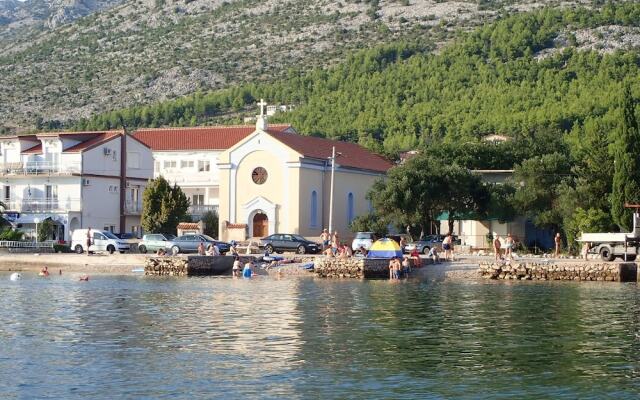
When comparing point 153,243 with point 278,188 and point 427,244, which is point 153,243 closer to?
point 278,188

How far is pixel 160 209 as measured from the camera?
3211 inches

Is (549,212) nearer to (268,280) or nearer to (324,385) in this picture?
(268,280)

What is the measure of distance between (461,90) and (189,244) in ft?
257

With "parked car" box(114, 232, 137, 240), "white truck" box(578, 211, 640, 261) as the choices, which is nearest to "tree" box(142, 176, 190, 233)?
"parked car" box(114, 232, 137, 240)

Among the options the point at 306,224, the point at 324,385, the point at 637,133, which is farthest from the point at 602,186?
the point at 324,385

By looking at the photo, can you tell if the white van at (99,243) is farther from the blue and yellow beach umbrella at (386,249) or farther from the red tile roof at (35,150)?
the blue and yellow beach umbrella at (386,249)

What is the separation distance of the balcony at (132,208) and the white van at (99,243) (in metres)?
15.3

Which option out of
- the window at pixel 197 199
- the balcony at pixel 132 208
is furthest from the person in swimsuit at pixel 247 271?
the window at pixel 197 199

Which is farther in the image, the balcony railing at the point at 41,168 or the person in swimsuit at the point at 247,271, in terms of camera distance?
the balcony railing at the point at 41,168

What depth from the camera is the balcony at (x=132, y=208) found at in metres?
91.4

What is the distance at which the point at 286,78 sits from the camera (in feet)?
572

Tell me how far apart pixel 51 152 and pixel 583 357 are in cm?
6479

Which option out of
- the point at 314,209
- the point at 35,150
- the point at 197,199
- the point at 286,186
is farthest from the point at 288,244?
the point at 197,199

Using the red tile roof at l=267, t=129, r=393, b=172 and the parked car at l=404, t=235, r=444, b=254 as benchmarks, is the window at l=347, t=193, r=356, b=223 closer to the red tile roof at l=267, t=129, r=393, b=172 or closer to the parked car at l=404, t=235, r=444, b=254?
the red tile roof at l=267, t=129, r=393, b=172
